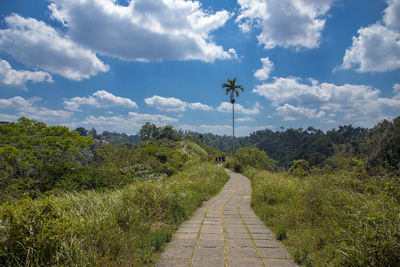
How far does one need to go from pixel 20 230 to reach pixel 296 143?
308 feet

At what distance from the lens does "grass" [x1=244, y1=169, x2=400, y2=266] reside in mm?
2297

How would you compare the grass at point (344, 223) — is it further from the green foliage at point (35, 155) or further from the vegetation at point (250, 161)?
the vegetation at point (250, 161)

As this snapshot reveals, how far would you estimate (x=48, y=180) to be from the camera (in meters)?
8.86

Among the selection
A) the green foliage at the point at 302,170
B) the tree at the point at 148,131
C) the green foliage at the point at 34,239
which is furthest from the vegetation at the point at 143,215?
the tree at the point at 148,131

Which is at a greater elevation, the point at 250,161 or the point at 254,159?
the point at 254,159

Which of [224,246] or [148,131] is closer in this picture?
[224,246]

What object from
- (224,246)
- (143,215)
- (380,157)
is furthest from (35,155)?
(380,157)

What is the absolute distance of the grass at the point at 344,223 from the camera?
90.5 inches

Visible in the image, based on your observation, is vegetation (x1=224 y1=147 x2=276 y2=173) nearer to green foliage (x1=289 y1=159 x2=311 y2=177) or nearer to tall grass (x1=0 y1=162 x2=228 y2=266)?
green foliage (x1=289 y1=159 x2=311 y2=177)

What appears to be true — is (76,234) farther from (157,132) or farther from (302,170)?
(157,132)

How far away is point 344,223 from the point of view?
10.1ft

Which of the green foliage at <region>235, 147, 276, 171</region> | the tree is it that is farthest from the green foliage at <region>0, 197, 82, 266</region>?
the tree

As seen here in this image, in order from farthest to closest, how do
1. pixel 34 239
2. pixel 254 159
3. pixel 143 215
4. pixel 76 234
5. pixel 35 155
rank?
pixel 254 159, pixel 35 155, pixel 143 215, pixel 76 234, pixel 34 239

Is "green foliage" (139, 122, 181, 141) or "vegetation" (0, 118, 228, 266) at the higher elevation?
"green foliage" (139, 122, 181, 141)
